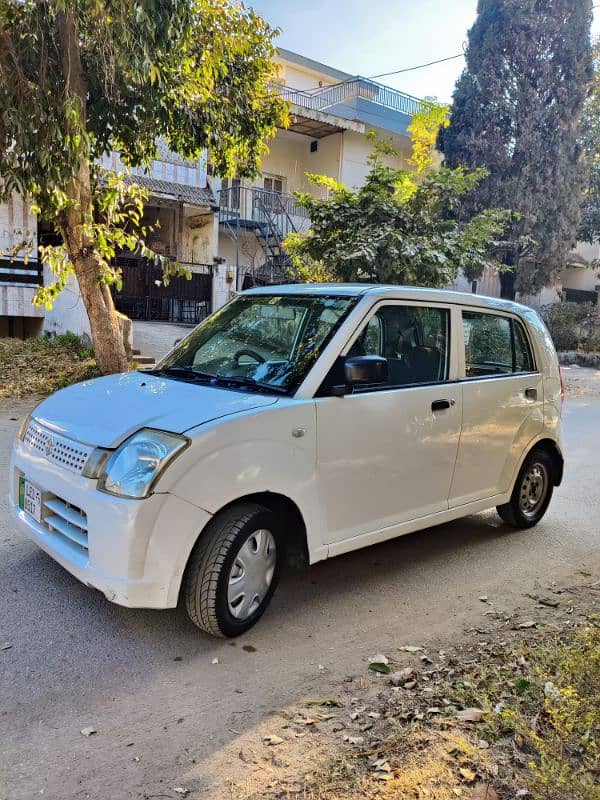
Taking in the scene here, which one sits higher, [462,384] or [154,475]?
→ [462,384]

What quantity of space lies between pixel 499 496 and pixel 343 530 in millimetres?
1757

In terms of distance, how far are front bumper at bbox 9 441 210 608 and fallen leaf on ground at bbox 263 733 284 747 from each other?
743mm

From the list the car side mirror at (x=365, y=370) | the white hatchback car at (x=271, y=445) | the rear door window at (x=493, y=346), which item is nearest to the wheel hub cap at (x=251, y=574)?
the white hatchback car at (x=271, y=445)

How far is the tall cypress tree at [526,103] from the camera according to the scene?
20031 mm

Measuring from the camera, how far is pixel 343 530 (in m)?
3.65

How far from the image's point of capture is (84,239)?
336 inches

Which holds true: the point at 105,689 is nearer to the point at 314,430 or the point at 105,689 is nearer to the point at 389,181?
the point at 314,430

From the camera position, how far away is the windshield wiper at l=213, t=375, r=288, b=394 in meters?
3.50

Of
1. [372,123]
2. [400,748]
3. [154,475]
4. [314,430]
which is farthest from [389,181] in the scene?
[372,123]

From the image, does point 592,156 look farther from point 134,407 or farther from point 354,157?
point 134,407

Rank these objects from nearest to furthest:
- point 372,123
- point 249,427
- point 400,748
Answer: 1. point 400,748
2. point 249,427
3. point 372,123

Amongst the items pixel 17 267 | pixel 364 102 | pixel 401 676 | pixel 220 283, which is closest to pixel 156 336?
pixel 17 267

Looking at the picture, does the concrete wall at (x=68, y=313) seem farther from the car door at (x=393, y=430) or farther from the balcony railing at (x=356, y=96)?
the balcony railing at (x=356, y=96)

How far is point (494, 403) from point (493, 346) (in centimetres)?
51
